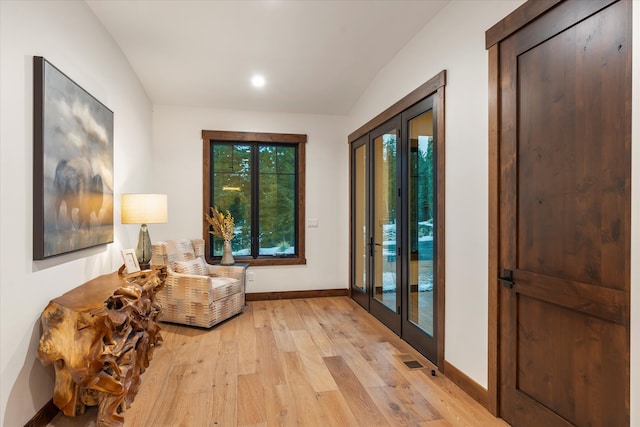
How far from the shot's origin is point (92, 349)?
6.12 ft

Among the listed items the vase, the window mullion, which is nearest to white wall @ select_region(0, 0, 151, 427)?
the vase

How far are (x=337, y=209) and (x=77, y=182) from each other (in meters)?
3.54

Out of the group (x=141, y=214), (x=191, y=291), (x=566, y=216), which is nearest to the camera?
(x=566, y=216)

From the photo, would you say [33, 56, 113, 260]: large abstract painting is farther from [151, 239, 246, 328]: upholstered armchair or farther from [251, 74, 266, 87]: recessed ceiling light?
[251, 74, 266, 87]: recessed ceiling light

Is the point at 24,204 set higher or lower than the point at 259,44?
lower

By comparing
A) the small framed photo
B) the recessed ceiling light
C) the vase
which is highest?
the recessed ceiling light

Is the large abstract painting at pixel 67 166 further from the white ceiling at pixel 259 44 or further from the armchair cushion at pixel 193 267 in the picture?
the armchair cushion at pixel 193 267

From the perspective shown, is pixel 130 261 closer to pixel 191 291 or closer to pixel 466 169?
pixel 191 291

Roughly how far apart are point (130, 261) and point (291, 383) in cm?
163

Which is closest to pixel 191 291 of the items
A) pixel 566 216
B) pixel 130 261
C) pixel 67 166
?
pixel 130 261

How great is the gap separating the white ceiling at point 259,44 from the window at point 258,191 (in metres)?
0.63

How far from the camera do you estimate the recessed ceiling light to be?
13.5 ft

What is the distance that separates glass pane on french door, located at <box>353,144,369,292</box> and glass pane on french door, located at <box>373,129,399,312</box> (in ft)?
0.94

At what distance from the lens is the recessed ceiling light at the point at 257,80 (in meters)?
4.10
